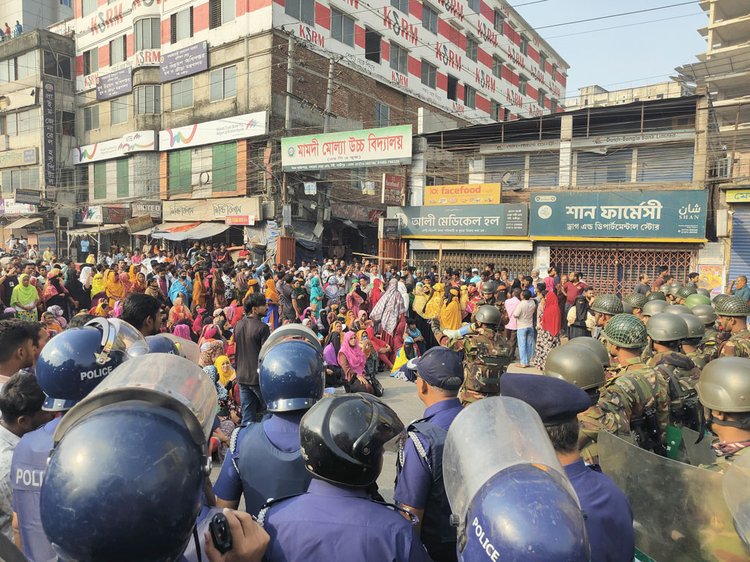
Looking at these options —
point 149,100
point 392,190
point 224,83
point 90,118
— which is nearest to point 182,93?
point 149,100

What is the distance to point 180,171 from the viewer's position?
23.8m

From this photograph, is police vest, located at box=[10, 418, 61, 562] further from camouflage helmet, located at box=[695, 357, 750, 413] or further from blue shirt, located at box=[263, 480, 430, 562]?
camouflage helmet, located at box=[695, 357, 750, 413]

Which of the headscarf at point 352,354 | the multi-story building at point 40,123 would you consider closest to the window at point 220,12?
the multi-story building at point 40,123

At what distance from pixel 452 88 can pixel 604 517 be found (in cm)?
3432

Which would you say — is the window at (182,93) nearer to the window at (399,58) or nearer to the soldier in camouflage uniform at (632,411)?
the window at (399,58)

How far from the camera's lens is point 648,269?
54.5 feet

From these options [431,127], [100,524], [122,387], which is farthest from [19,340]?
[431,127]

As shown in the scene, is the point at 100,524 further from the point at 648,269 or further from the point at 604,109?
the point at 604,109

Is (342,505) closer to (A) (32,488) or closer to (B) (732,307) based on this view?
(A) (32,488)

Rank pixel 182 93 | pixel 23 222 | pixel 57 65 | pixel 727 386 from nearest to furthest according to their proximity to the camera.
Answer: pixel 727 386, pixel 182 93, pixel 57 65, pixel 23 222

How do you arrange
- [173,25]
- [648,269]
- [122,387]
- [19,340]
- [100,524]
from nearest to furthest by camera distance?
[100,524] → [122,387] → [19,340] → [648,269] → [173,25]

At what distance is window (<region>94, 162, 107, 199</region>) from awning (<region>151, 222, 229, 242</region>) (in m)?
5.88

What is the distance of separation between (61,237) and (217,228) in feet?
40.6

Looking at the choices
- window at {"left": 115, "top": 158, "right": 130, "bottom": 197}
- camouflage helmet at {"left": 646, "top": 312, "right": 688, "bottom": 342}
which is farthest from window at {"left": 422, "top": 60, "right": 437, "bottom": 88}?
camouflage helmet at {"left": 646, "top": 312, "right": 688, "bottom": 342}
